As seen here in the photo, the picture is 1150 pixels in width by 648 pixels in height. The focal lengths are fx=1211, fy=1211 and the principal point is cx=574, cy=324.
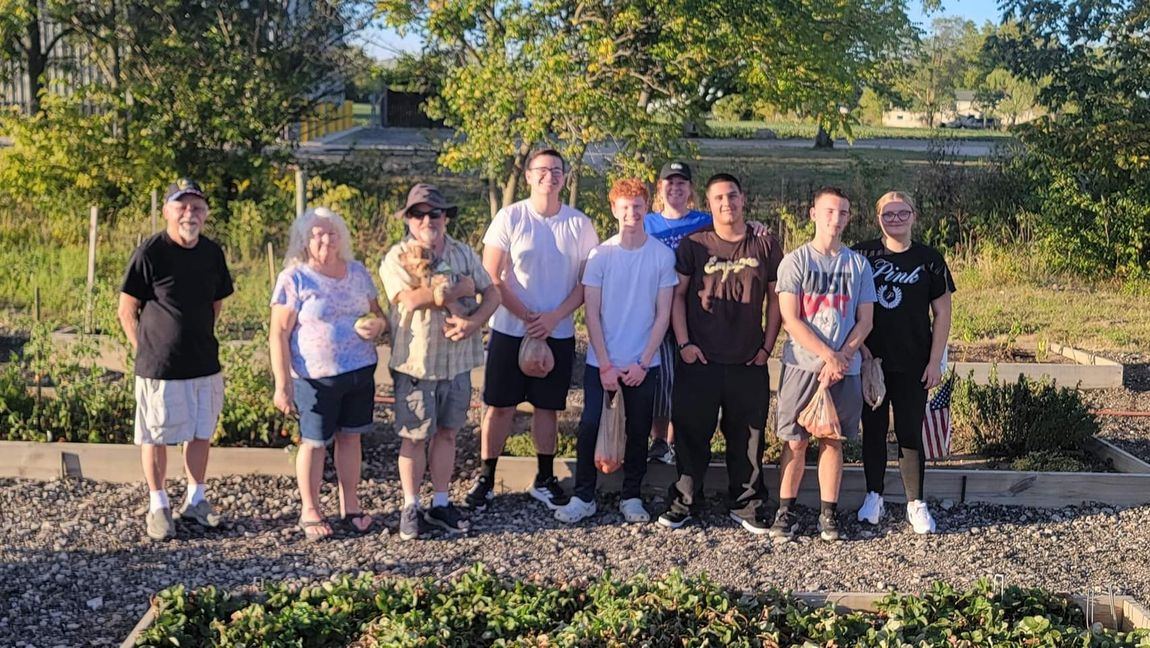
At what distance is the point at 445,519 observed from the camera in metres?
5.70

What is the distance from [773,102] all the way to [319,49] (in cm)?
613

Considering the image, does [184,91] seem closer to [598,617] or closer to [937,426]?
[937,426]

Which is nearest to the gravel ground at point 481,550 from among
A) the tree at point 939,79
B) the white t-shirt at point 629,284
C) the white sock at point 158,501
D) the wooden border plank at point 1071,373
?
the white sock at point 158,501

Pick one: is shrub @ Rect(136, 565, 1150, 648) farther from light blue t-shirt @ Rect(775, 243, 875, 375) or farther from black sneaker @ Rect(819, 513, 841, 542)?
light blue t-shirt @ Rect(775, 243, 875, 375)

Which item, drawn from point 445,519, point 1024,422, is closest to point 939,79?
point 1024,422

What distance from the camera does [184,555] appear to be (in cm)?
536

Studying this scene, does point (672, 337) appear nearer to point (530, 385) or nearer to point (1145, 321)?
point (530, 385)

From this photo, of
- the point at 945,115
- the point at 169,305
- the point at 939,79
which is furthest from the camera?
the point at 945,115

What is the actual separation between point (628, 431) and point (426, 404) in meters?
1.03

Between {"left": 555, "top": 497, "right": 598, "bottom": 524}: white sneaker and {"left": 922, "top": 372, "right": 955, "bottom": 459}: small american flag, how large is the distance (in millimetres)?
1730

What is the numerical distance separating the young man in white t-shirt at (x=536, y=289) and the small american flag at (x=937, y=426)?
6.10ft

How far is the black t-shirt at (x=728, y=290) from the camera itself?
221 inches

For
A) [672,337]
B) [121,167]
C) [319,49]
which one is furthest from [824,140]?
[672,337]

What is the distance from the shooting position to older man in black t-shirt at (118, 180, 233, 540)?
17.8 feet
